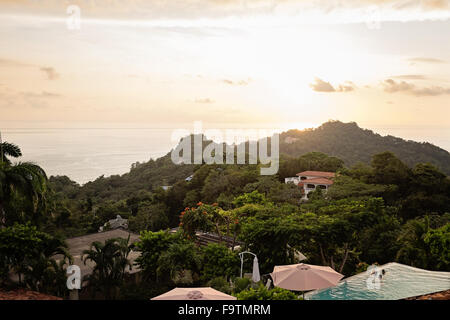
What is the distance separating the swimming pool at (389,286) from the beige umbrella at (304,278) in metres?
0.16

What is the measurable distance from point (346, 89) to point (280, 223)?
7.26 metres

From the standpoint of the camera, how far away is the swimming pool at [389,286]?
5730 millimetres

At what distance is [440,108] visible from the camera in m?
10.1

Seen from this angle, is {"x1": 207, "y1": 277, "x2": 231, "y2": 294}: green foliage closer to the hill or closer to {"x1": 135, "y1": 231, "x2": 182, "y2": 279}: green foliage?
{"x1": 135, "y1": 231, "x2": 182, "y2": 279}: green foliage

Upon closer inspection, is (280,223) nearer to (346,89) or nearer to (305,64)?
(305,64)

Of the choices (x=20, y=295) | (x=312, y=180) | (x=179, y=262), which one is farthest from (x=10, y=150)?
(x=312, y=180)

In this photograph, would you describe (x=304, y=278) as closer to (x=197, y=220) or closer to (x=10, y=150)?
(x=197, y=220)

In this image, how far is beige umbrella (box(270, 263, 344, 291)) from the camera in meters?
6.52

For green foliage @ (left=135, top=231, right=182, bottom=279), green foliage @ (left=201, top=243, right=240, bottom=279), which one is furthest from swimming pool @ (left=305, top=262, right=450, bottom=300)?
green foliage @ (left=135, top=231, right=182, bottom=279)

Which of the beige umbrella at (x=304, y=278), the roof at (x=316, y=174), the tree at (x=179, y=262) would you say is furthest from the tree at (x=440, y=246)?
the roof at (x=316, y=174)

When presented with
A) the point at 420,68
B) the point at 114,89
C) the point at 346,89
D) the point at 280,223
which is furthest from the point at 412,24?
the point at 114,89

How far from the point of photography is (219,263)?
28.6 feet

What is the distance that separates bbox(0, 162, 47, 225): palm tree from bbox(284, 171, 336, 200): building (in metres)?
17.6

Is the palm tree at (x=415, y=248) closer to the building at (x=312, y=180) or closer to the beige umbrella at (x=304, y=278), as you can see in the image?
the beige umbrella at (x=304, y=278)
